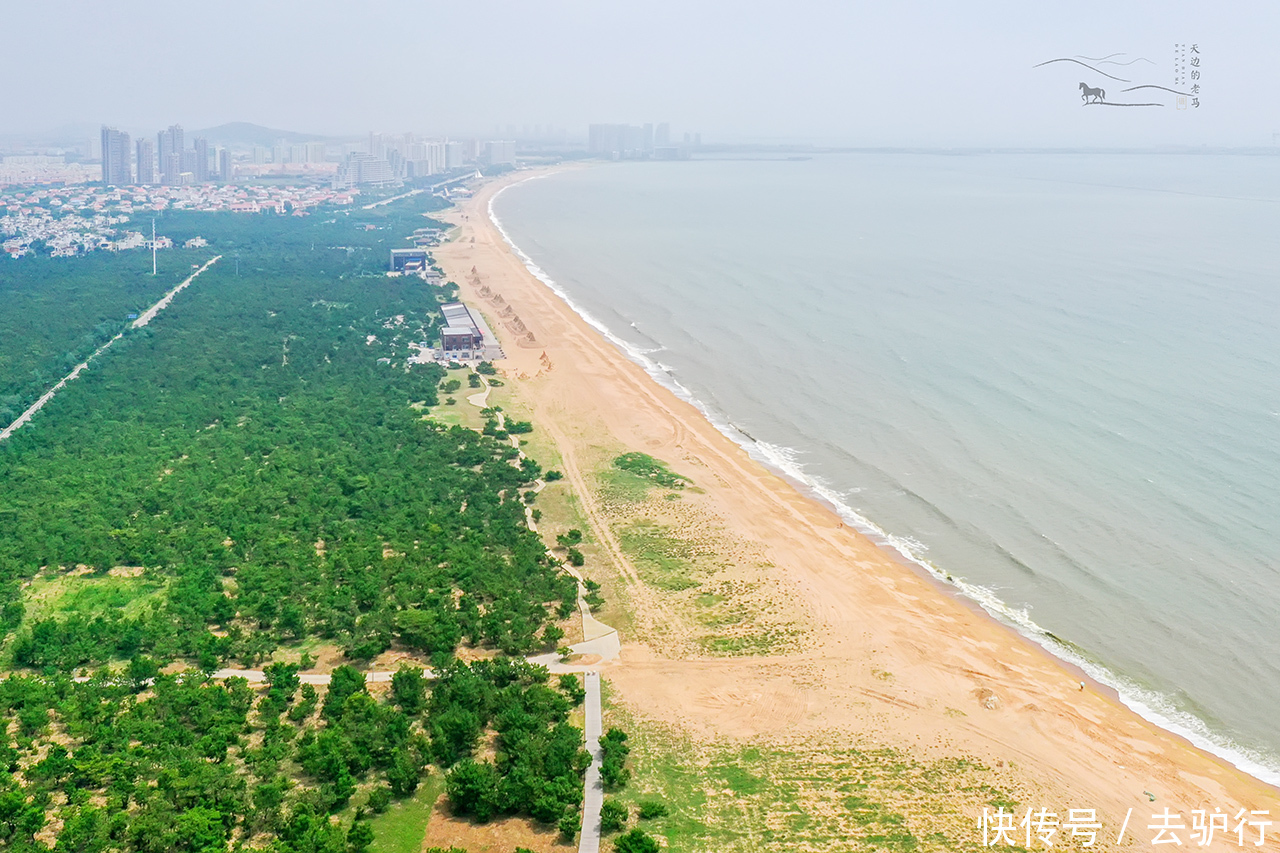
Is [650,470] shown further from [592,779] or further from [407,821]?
[407,821]

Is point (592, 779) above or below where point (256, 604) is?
below

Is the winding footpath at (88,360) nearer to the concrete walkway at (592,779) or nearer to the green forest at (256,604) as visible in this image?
the green forest at (256,604)

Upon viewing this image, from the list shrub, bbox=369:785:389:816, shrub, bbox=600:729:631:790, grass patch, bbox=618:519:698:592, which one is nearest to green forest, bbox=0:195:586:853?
shrub, bbox=369:785:389:816

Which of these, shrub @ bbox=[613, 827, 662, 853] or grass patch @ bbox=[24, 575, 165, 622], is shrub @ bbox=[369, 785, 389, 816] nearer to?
shrub @ bbox=[613, 827, 662, 853]

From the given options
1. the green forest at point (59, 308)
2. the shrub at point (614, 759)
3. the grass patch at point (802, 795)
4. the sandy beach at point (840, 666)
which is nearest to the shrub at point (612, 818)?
the grass patch at point (802, 795)

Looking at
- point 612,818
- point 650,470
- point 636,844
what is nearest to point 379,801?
point 612,818

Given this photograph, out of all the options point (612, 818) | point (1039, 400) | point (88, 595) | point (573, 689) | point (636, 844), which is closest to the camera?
point (636, 844)
